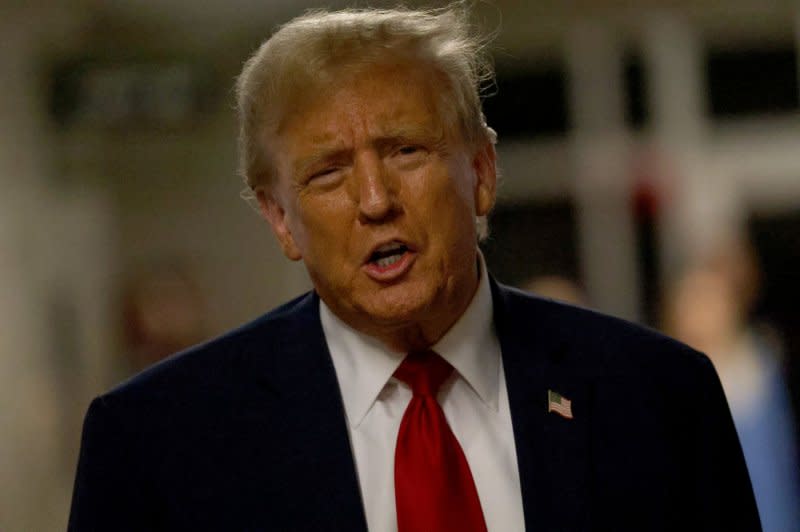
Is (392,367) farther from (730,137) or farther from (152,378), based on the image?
(730,137)

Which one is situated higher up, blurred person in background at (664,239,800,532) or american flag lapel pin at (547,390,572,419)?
american flag lapel pin at (547,390,572,419)

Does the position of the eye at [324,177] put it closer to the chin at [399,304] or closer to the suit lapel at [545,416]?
the chin at [399,304]

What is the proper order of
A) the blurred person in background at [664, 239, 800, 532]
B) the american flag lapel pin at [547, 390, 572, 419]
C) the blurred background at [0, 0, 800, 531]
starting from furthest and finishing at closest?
the blurred background at [0, 0, 800, 531] → the blurred person in background at [664, 239, 800, 532] → the american flag lapel pin at [547, 390, 572, 419]

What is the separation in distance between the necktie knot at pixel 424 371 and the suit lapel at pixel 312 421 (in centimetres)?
12

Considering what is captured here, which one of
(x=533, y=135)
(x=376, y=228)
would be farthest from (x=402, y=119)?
(x=533, y=135)

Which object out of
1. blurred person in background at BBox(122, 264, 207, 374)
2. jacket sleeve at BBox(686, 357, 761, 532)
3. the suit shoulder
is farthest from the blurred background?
jacket sleeve at BBox(686, 357, 761, 532)

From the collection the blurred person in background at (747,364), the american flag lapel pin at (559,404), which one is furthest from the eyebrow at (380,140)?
the blurred person in background at (747,364)

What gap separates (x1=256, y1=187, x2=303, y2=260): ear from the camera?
2.67 metres

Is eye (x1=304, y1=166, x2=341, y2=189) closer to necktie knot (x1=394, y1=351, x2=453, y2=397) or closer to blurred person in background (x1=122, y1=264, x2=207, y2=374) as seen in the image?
necktie knot (x1=394, y1=351, x2=453, y2=397)

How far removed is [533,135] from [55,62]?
3.02m

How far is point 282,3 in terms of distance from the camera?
938 centimetres

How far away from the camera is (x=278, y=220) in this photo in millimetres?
2707

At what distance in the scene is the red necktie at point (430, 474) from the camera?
2428 millimetres

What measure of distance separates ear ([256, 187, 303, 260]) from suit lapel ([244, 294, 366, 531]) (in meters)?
0.11
